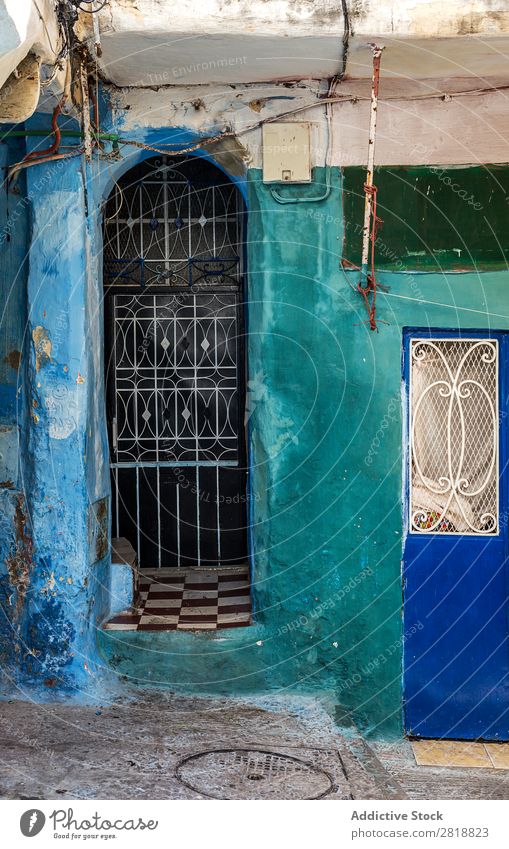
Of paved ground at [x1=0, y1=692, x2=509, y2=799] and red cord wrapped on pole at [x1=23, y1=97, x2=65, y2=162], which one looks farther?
red cord wrapped on pole at [x1=23, y1=97, x2=65, y2=162]

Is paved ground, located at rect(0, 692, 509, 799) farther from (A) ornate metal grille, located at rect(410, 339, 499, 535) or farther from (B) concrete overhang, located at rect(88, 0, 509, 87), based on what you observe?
(B) concrete overhang, located at rect(88, 0, 509, 87)

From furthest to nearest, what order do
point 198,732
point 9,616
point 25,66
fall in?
point 9,616, point 198,732, point 25,66

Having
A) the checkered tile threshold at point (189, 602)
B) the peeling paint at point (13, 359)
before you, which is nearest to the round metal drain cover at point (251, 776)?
the checkered tile threshold at point (189, 602)

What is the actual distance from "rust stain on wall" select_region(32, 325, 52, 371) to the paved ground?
7.08ft

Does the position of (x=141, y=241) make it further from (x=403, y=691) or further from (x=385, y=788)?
(x=385, y=788)

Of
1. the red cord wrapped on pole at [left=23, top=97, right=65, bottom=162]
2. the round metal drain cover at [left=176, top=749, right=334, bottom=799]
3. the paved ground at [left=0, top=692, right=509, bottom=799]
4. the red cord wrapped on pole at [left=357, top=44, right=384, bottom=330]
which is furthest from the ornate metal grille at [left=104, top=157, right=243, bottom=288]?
the round metal drain cover at [left=176, top=749, right=334, bottom=799]

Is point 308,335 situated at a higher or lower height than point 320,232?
lower

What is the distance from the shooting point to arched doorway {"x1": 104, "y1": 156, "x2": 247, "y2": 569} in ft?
22.0

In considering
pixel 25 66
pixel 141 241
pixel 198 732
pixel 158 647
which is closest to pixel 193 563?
pixel 158 647

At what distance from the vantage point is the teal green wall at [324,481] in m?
5.56

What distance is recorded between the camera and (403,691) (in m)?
5.64

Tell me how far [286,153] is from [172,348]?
6.27 feet

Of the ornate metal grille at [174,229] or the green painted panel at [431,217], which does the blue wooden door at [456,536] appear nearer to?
the green painted panel at [431,217]

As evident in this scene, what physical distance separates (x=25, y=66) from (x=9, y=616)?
3296 millimetres
